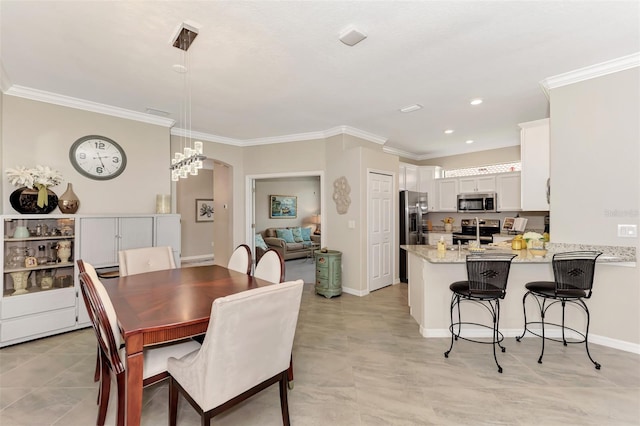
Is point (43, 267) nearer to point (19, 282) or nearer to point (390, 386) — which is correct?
point (19, 282)

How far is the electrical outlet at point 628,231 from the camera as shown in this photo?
2.73 m

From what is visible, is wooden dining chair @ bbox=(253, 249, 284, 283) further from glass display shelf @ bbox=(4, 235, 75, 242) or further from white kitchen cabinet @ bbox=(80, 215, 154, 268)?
glass display shelf @ bbox=(4, 235, 75, 242)

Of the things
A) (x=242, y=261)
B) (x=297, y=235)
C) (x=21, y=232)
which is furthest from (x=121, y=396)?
(x=297, y=235)

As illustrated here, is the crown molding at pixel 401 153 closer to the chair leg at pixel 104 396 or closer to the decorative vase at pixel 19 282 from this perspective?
the chair leg at pixel 104 396

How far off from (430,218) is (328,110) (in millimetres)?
4229

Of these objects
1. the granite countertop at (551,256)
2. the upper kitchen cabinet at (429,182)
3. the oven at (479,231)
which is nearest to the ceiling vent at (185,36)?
the granite countertop at (551,256)

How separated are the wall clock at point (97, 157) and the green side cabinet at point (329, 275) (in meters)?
3.11

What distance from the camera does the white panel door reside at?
4.88 m

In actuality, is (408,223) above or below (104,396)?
above

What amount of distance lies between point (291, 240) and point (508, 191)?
5.33 meters


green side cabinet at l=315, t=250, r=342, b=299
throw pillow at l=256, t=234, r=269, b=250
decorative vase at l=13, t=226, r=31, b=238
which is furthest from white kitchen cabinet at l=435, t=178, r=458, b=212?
decorative vase at l=13, t=226, r=31, b=238

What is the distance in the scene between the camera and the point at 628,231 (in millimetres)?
2754

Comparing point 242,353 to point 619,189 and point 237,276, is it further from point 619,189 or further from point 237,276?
point 619,189

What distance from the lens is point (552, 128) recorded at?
3176mm
